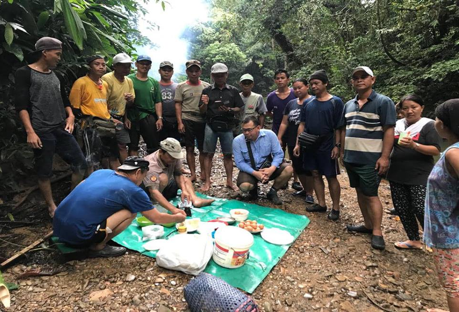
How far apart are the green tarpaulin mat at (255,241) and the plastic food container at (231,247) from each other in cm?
8

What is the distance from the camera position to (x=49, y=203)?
11.6ft

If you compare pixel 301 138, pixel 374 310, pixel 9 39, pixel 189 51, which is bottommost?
pixel 374 310

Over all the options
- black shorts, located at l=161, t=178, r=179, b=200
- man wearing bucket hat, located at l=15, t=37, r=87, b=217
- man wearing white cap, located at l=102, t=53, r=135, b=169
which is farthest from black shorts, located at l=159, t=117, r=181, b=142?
man wearing bucket hat, located at l=15, t=37, r=87, b=217

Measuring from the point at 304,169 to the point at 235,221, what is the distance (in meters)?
1.44

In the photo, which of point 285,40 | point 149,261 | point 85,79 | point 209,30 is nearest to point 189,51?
point 209,30

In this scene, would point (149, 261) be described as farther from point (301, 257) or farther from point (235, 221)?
point (301, 257)

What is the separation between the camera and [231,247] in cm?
261

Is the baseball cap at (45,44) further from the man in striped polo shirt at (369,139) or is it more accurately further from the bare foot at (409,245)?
the bare foot at (409,245)

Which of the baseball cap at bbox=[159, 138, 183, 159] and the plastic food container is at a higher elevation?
the baseball cap at bbox=[159, 138, 183, 159]

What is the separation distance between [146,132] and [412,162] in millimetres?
3901

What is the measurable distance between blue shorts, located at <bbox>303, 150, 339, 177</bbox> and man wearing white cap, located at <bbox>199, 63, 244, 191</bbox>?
Answer: 4.57 feet

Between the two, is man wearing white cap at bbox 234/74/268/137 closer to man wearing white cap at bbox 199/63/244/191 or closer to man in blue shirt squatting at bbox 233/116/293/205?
man wearing white cap at bbox 199/63/244/191

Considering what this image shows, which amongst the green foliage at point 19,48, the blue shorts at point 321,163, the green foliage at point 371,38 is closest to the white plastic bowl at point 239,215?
the blue shorts at point 321,163

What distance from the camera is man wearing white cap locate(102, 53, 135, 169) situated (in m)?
4.23
